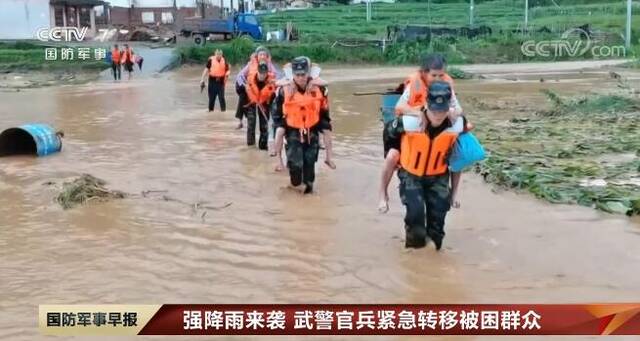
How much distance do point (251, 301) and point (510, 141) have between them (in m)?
8.34

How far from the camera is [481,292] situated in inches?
243

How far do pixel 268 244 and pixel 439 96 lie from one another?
7.41 ft

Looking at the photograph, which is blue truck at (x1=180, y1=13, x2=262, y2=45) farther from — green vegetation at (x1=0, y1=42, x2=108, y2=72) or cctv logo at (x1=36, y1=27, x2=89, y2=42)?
cctv logo at (x1=36, y1=27, x2=89, y2=42)

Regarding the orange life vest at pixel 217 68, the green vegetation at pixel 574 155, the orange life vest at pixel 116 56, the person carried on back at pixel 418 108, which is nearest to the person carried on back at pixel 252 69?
the green vegetation at pixel 574 155

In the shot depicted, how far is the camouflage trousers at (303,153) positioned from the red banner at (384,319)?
4.74 metres

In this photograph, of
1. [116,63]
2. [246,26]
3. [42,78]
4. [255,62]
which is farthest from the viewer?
[246,26]

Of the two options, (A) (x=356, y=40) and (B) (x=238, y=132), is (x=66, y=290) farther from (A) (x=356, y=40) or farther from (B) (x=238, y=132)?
(A) (x=356, y=40)

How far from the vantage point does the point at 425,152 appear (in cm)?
662

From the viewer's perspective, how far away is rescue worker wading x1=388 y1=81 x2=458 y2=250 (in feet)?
21.0

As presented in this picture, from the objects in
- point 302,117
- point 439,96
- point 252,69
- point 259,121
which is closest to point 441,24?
point 259,121

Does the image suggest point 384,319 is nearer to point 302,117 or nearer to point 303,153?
point 302,117

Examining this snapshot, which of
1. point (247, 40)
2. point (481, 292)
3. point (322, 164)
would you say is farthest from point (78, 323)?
point (247, 40)

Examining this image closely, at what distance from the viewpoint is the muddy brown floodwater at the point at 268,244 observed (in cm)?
623

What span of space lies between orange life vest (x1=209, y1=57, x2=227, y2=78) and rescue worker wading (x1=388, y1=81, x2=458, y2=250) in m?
11.6
